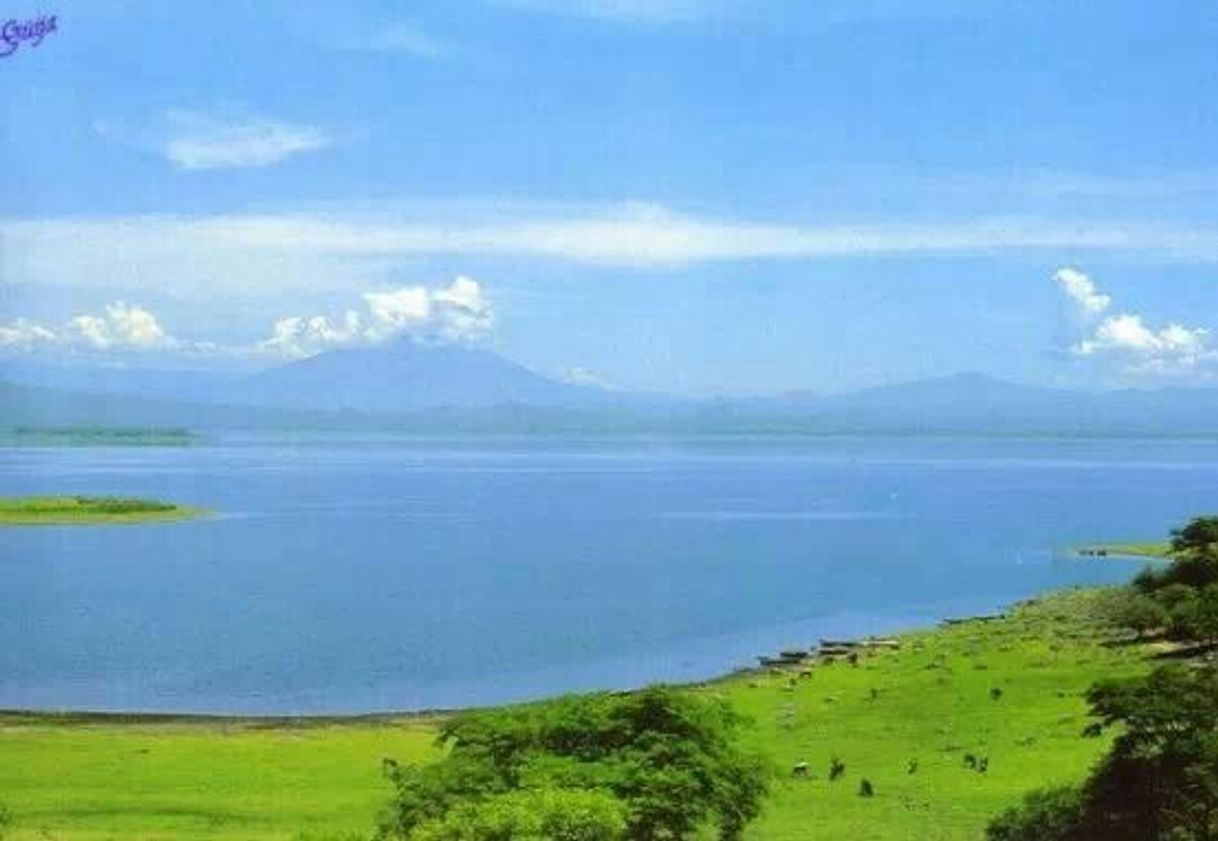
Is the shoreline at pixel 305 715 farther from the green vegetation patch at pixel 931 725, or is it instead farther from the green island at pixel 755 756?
the green vegetation patch at pixel 931 725

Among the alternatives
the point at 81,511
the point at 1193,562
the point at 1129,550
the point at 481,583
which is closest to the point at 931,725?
the point at 1193,562

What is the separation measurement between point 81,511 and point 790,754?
72.3 meters

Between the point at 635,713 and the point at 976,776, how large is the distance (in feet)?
29.8

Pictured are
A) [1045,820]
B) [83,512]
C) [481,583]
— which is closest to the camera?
[1045,820]

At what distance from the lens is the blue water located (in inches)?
1871

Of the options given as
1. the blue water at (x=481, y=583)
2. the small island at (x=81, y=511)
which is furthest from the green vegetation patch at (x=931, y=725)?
the small island at (x=81, y=511)

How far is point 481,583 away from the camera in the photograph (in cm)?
6875

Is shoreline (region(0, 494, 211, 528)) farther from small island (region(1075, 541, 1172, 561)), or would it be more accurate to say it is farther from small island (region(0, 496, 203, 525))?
small island (region(1075, 541, 1172, 561))

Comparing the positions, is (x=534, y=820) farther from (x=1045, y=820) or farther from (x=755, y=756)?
(x=1045, y=820)

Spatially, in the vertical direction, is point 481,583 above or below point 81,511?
below

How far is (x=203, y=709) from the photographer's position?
41.7m

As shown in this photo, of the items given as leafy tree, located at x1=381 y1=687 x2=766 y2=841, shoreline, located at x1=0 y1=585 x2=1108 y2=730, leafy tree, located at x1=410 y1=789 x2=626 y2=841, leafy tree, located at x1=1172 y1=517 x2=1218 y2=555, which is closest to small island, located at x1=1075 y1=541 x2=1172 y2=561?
leafy tree, located at x1=1172 y1=517 x2=1218 y2=555

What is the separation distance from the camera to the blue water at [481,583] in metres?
47.5

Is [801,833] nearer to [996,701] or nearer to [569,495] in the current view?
[996,701]
